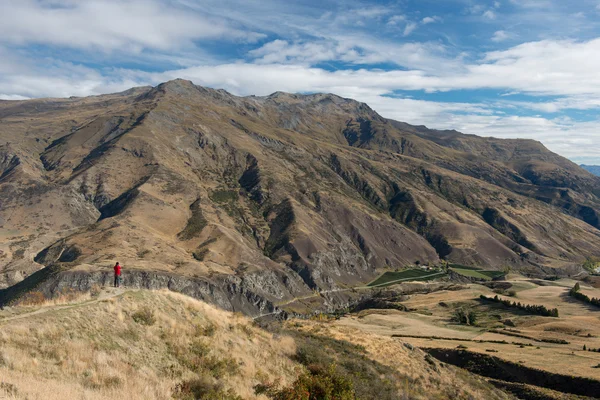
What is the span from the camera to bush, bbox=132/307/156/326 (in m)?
19.4

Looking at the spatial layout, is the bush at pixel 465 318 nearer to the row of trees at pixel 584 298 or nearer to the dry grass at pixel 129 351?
the row of trees at pixel 584 298

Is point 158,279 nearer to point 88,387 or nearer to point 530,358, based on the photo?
point 530,358

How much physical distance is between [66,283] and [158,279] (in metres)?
28.1

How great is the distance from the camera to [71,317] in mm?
17156

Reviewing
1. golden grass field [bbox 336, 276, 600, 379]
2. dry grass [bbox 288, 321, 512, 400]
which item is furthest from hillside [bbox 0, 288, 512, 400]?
golden grass field [bbox 336, 276, 600, 379]

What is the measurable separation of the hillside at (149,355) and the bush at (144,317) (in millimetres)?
46

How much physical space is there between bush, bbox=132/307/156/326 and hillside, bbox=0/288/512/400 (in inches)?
1.8

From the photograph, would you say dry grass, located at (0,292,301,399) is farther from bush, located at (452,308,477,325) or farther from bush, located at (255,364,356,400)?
bush, located at (452,308,477,325)

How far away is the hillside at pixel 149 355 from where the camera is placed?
13.2m

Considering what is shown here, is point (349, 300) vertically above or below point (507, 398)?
below

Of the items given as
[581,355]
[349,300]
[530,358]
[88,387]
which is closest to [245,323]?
[88,387]

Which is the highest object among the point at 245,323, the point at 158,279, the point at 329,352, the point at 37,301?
the point at 37,301

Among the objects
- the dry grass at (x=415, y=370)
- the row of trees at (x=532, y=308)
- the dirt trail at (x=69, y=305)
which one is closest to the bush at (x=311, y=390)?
the dirt trail at (x=69, y=305)

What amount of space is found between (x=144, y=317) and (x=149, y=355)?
300 centimetres
